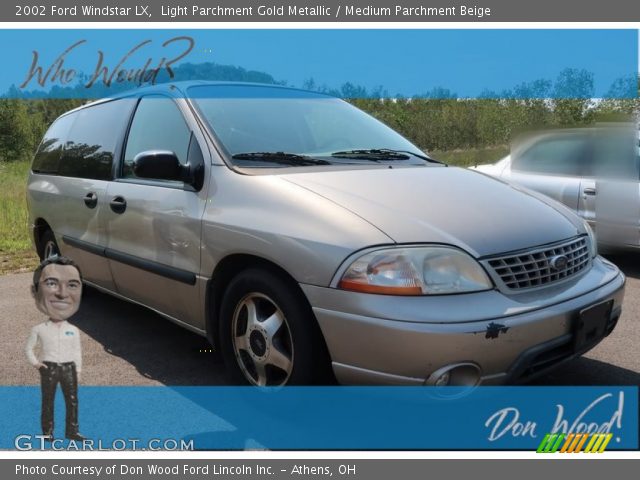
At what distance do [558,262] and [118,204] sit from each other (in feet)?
8.37

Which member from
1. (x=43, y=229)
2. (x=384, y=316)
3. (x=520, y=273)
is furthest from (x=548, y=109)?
(x=43, y=229)

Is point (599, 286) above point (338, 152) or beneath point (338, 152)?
beneath

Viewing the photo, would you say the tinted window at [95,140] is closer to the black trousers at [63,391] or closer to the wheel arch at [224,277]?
the wheel arch at [224,277]

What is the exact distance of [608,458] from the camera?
250 centimetres

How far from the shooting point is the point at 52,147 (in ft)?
16.1

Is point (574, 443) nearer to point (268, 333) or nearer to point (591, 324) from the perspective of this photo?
point (591, 324)

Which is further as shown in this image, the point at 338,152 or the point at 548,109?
the point at 548,109

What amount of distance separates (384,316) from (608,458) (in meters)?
1.20

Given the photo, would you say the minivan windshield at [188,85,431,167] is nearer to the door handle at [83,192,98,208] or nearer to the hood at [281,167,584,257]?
the hood at [281,167,584,257]

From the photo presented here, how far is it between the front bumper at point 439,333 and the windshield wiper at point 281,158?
0.91 metres

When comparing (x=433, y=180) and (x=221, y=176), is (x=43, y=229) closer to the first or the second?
(x=221, y=176)

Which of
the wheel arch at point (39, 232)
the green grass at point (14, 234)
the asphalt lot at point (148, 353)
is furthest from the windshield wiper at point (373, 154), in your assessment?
the green grass at point (14, 234)

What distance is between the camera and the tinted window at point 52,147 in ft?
15.6

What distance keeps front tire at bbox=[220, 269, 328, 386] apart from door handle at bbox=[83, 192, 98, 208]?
1.54m
